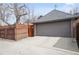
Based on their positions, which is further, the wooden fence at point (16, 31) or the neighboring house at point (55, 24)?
the wooden fence at point (16, 31)

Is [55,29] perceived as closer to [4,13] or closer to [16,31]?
[16,31]

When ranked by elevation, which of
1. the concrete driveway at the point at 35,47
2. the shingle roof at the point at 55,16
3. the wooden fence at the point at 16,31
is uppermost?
the shingle roof at the point at 55,16

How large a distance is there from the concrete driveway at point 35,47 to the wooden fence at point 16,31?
0.10 meters

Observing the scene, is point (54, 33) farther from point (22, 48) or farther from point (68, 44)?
point (22, 48)

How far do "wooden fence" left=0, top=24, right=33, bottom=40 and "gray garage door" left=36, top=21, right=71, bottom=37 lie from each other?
0.69 feet

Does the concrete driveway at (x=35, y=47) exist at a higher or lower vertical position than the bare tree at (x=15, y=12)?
lower

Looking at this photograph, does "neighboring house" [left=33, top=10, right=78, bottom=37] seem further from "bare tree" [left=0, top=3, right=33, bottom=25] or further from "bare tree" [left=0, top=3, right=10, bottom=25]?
"bare tree" [left=0, top=3, right=10, bottom=25]

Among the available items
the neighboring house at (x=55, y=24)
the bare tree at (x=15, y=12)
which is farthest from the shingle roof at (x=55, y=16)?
the bare tree at (x=15, y=12)

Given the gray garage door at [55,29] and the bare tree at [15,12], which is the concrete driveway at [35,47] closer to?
the gray garage door at [55,29]

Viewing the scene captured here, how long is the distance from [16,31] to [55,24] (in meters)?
0.85

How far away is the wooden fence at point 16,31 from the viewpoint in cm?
437

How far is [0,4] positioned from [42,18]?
0.92 meters

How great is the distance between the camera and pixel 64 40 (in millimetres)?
4230
